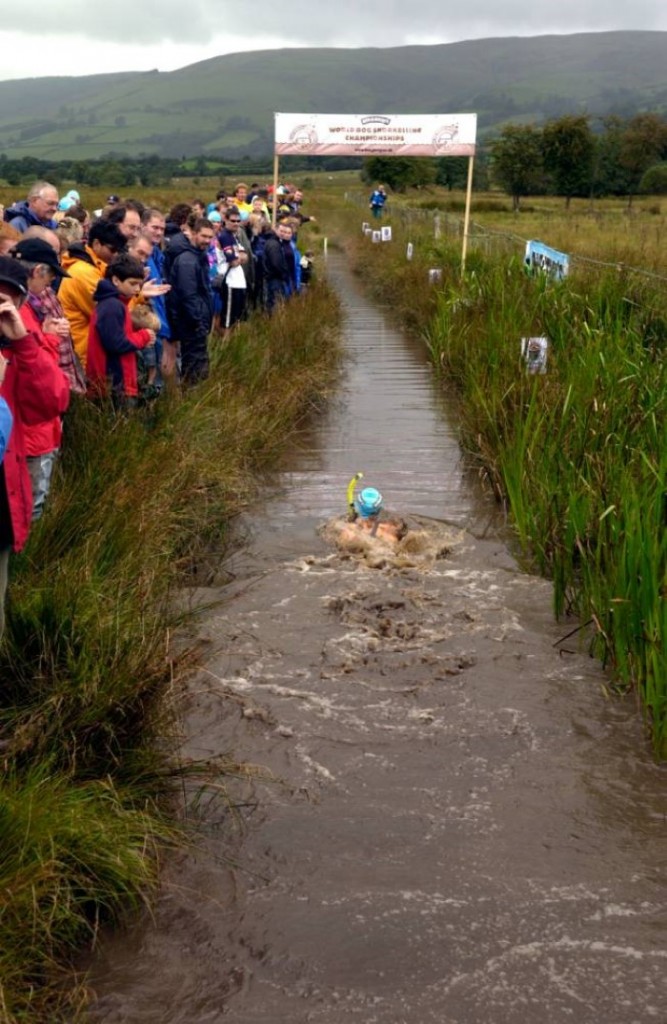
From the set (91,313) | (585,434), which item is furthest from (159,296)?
(585,434)

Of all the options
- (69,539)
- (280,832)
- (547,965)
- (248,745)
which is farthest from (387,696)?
(547,965)

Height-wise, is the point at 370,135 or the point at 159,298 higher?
the point at 370,135

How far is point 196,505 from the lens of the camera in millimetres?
7945

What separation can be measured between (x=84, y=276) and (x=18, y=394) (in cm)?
320

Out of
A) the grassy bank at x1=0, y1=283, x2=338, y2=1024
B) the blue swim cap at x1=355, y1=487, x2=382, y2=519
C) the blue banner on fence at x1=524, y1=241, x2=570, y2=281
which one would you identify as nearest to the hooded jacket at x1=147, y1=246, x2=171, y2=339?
the grassy bank at x1=0, y1=283, x2=338, y2=1024

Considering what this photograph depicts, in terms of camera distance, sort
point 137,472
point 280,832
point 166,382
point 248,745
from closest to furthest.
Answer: point 280,832, point 248,745, point 137,472, point 166,382

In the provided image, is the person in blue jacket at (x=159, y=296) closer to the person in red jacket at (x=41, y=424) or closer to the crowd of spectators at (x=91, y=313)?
the crowd of spectators at (x=91, y=313)

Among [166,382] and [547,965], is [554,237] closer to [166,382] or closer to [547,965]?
[166,382]

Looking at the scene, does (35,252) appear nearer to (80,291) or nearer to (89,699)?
(80,291)

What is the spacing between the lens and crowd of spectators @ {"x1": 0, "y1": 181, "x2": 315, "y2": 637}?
4539 millimetres

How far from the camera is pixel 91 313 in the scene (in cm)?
790

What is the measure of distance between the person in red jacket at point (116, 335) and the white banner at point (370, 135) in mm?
13700

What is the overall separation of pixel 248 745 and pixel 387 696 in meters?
0.84

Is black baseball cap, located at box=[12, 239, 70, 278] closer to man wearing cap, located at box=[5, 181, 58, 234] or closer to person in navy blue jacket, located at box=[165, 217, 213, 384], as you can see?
man wearing cap, located at box=[5, 181, 58, 234]
